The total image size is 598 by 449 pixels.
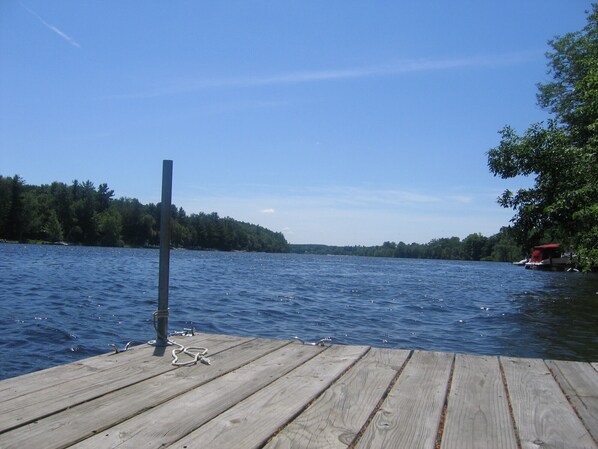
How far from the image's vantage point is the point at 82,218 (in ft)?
338

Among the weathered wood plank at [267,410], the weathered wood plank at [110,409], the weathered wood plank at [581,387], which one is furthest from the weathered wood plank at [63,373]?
the weathered wood plank at [581,387]

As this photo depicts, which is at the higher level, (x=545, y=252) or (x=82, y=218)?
(x=82, y=218)

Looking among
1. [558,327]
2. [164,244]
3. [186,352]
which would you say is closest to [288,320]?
[558,327]

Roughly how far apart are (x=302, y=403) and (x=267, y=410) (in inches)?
8.0

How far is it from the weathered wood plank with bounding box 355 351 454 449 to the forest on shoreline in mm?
67431

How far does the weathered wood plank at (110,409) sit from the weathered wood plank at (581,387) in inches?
78.6

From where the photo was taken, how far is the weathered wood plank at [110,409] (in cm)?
201

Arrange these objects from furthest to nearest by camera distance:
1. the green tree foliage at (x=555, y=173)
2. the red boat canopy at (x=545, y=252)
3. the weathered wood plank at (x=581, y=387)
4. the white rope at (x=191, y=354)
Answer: the red boat canopy at (x=545, y=252) < the green tree foliage at (x=555, y=173) < the white rope at (x=191, y=354) < the weathered wood plank at (x=581, y=387)

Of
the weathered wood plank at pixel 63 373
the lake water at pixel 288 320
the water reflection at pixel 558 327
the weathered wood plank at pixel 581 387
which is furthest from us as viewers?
the water reflection at pixel 558 327

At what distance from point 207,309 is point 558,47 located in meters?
20.4

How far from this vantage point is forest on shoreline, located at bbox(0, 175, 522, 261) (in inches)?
3536

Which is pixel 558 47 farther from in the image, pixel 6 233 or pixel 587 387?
pixel 6 233

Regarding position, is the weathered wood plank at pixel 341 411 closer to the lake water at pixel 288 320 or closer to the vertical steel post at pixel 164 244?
the vertical steel post at pixel 164 244

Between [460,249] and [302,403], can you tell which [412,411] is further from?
[460,249]
